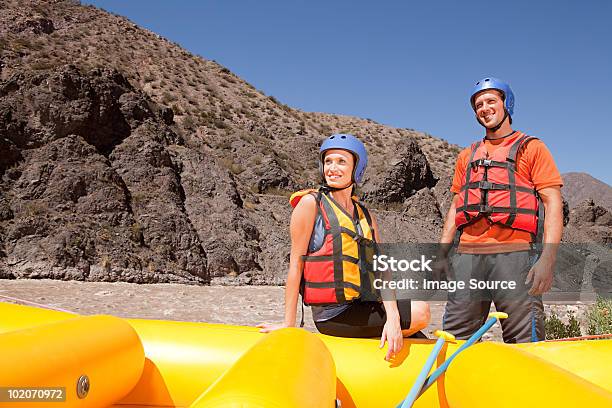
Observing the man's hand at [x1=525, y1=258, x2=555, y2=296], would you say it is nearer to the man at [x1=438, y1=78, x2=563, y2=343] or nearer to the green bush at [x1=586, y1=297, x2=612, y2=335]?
the man at [x1=438, y1=78, x2=563, y2=343]

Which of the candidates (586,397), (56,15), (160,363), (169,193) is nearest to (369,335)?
(160,363)

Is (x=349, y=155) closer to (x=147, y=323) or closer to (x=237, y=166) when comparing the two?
(x=147, y=323)

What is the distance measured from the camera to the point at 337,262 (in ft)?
7.20

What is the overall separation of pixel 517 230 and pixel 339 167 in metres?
0.97

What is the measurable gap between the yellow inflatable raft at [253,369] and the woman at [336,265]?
8.0 inches

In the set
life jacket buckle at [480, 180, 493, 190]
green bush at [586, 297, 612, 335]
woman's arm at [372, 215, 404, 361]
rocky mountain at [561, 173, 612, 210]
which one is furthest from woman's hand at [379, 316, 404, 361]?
rocky mountain at [561, 173, 612, 210]

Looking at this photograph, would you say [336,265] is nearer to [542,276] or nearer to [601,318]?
[542,276]

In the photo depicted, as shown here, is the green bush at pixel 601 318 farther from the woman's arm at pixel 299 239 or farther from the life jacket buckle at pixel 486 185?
the woman's arm at pixel 299 239

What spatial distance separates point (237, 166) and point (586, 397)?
18984mm

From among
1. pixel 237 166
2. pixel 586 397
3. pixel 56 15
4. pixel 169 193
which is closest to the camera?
pixel 586 397

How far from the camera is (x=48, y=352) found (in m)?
1.34

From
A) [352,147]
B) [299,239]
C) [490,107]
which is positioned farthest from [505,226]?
[299,239]

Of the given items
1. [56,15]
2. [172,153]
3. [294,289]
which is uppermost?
[56,15]

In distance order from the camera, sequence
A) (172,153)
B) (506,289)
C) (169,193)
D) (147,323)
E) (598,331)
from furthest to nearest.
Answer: (172,153) < (169,193) < (598,331) < (506,289) < (147,323)
